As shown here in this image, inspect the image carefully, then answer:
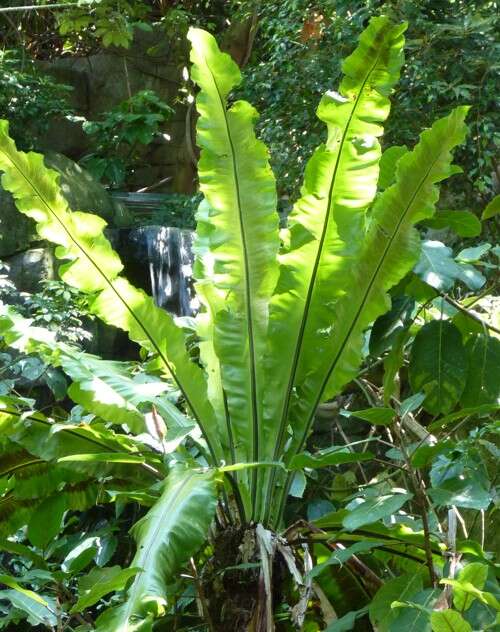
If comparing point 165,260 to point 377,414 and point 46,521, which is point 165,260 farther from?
point 377,414

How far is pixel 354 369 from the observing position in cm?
188

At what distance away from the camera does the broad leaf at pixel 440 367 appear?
1.84 meters

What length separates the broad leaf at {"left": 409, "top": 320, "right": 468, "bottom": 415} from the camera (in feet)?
6.02

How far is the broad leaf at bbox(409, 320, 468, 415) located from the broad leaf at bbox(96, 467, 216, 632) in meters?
0.51

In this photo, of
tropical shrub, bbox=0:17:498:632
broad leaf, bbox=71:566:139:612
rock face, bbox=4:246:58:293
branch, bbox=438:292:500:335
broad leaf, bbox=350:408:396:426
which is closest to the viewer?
broad leaf, bbox=71:566:139:612

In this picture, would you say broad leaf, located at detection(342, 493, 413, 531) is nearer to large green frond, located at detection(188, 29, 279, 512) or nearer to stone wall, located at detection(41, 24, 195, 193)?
large green frond, located at detection(188, 29, 279, 512)

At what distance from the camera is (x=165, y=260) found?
8.49 meters

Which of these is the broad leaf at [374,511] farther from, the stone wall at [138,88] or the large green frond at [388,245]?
the stone wall at [138,88]

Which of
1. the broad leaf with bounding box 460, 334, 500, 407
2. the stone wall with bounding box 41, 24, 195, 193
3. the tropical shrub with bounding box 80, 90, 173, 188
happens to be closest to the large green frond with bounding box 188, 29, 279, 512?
the broad leaf with bounding box 460, 334, 500, 407

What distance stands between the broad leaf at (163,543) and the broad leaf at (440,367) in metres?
0.51

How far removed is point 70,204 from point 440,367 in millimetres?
6565

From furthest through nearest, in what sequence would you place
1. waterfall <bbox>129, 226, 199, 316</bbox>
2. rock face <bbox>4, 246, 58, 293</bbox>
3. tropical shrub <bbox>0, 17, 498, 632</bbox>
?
waterfall <bbox>129, 226, 199, 316</bbox> < rock face <bbox>4, 246, 58, 293</bbox> < tropical shrub <bbox>0, 17, 498, 632</bbox>

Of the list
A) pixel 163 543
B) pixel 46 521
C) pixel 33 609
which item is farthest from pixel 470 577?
pixel 46 521

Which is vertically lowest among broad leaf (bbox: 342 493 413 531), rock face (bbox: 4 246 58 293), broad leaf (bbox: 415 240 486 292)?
rock face (bbox: 4 246 58 293)
